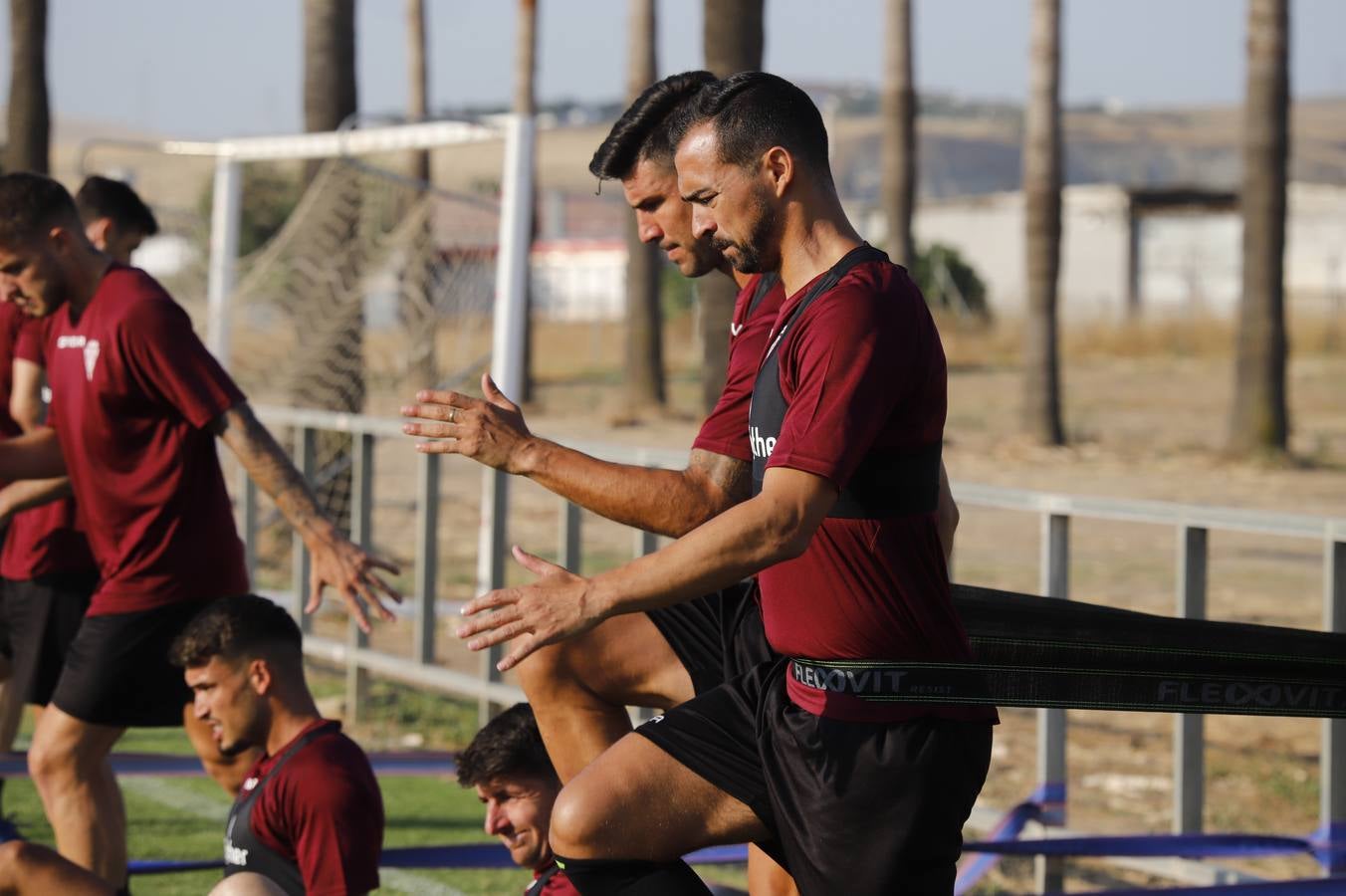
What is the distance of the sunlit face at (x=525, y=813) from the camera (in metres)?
4.52

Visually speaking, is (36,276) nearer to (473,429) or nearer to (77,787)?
(77,787)

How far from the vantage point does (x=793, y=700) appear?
139 inches

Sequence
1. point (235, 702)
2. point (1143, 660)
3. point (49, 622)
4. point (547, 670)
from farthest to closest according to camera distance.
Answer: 1. point (49, 622)
2. point (235, 702)
3. point (547, 670)
4. point (1143, 660)

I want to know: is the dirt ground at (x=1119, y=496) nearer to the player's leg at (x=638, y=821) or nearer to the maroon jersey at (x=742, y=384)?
the maroon jersey at (x=742, y=384)

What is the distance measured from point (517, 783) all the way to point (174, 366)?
1.75 metres

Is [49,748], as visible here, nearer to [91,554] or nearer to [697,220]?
[91,554]

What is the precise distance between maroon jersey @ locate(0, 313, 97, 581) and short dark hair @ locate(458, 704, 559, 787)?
2405 millimetres

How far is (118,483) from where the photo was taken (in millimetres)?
5590

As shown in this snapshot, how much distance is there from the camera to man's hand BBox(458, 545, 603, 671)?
10.6ft

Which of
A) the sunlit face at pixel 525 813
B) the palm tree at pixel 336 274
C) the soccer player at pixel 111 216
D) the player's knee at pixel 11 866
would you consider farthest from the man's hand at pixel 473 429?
the palm tree at pixel 336 274

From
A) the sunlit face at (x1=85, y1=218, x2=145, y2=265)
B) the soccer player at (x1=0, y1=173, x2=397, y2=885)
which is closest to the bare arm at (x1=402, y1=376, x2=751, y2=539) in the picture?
the soccer player at (x1=0, y1=173, x2=397, y2=885)

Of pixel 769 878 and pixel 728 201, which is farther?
pixel 769 878

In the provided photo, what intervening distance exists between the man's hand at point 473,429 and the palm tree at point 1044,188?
834 inches

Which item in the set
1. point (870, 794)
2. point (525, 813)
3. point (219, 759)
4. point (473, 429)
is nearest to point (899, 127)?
point (219, 759)
